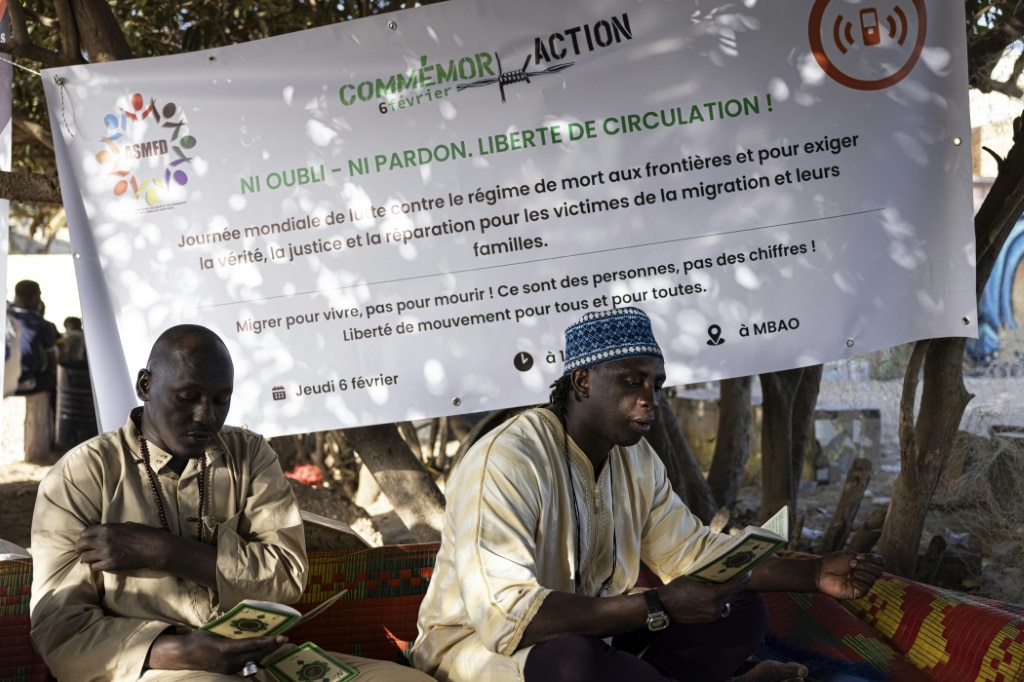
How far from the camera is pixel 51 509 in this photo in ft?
9.62

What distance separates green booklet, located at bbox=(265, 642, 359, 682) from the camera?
2.77 metres

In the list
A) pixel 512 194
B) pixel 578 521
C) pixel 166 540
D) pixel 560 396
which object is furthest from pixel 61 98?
pixel 578 521

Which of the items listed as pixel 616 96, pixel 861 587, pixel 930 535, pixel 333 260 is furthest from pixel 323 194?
pixel 930 535

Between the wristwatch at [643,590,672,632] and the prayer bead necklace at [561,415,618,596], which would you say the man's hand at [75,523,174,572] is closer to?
the prayer bead necklace at [561,415,618,596]

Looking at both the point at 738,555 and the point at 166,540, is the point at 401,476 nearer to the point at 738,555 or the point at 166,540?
the point at 166,540

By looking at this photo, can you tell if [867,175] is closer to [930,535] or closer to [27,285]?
[930,535]

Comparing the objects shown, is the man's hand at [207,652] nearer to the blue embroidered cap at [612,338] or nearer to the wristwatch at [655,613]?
the wristwatch at [655,613]

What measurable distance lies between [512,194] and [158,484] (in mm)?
1891

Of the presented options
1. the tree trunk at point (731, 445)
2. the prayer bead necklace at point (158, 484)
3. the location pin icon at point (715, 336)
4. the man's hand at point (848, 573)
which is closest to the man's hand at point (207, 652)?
the prayer bead necklace at point (158, 484)

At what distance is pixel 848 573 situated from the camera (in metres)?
3.07

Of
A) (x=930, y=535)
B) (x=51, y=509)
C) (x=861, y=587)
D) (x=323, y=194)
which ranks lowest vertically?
(x=930, y=535)

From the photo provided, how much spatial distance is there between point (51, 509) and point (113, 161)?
81.5 inches

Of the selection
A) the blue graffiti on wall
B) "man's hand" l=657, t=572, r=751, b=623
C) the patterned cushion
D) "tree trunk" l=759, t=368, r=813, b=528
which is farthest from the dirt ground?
"man's hand" l=657, t=572, r=751, b=623

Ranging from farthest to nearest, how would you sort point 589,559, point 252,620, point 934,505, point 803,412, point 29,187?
point 934,505, point 803,412, point 29,187, point 589,559, point 252,620
